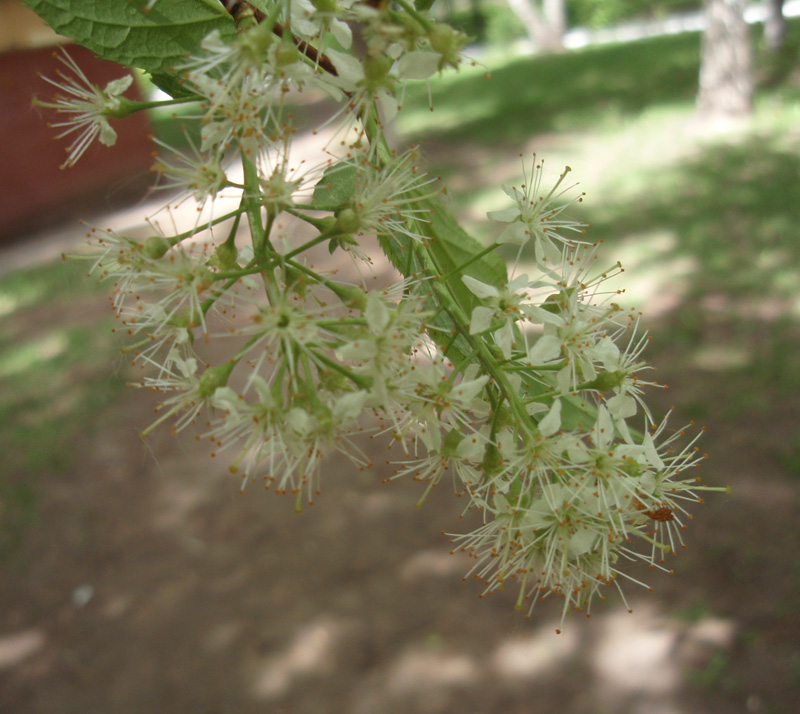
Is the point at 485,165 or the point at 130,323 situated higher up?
the point at 130,323

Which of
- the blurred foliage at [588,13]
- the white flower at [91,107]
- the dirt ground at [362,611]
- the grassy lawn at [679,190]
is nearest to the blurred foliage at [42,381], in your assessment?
the dirt ground at [362,611]

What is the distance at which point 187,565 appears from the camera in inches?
Result: 165

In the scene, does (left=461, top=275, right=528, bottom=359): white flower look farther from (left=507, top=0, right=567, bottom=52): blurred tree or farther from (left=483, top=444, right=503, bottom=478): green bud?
(left=507, top=0, right=567, bottom=52): blurred tree

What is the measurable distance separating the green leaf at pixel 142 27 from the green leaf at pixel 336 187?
0.75ft

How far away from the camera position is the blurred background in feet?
11.0

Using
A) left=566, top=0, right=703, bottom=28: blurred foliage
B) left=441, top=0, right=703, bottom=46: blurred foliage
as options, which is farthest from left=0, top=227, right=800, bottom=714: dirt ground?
A: left=566, top=0, right=703, bottom=28: blurred foliage

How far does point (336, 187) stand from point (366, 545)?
3265 mm

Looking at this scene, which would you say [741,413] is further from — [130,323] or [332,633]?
[130,323]

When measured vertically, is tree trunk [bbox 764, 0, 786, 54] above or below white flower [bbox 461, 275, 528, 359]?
below

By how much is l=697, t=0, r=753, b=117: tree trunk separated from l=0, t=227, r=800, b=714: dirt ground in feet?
16.2

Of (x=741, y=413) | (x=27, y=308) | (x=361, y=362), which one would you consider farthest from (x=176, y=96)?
(x=27, y=308)

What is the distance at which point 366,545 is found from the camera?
4.15 meters

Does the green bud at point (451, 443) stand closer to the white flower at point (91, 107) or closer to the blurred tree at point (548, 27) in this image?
the white flower at point (91, 107)

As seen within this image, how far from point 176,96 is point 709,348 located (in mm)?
4271
